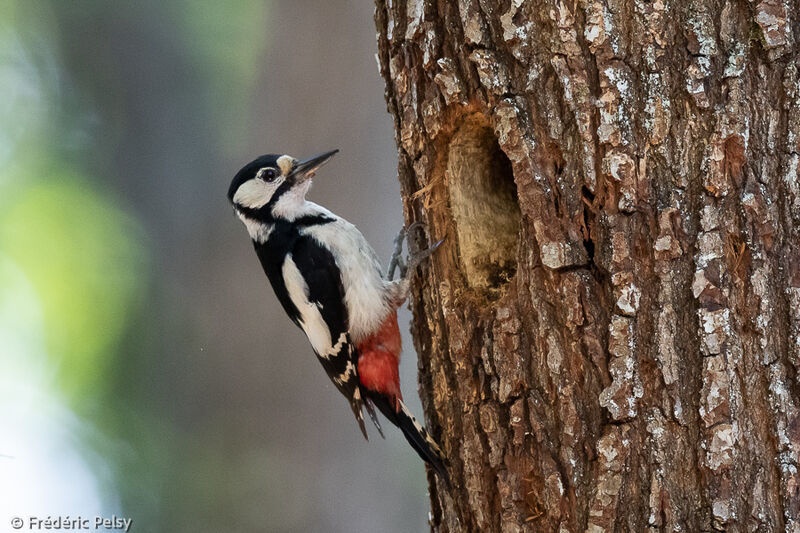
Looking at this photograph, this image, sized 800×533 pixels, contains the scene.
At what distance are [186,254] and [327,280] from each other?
5.36ft

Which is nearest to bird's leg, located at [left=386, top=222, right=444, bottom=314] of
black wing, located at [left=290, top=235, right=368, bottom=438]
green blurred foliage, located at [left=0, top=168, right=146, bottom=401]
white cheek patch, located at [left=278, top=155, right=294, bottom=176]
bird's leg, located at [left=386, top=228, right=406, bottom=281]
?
bird's leg, located at [left=386, top=228, right=406, bottom=281]

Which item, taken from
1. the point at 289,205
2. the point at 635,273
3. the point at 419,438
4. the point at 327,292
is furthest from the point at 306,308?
the point at 635,273

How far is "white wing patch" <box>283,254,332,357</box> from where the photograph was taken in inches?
130

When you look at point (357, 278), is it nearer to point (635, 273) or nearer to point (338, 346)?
point (338, 346)

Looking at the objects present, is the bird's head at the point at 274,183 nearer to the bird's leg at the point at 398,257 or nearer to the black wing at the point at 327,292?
the black wing at the point at 327,292

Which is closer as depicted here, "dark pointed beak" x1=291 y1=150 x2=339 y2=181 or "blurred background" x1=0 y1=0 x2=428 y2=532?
"dark pointed beak" x1=291 y1=150 x2=339 y2=181

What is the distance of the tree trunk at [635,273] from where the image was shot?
6.30ft

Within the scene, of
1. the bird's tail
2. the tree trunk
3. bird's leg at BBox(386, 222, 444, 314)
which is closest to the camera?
the tree trunk

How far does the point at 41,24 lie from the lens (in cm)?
524

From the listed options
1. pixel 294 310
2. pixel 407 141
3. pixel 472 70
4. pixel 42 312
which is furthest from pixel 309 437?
pixel 472 70

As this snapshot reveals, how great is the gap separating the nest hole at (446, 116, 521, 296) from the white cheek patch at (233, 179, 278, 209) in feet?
3.58

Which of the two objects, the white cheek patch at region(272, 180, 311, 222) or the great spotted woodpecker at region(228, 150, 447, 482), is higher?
the white cheek patch at region(272, 180, 311, 222)

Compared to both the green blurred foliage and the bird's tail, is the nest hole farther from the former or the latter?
the green blurred foliage

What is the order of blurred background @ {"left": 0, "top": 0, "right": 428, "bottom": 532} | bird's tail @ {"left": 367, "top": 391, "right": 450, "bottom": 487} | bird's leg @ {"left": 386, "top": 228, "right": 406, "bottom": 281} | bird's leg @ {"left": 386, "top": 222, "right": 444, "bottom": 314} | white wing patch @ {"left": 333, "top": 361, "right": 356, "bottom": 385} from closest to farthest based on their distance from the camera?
bird's tail @ {"left": 367, "top": 391, "right": 450, "bottom": 487}
bird's leg @ {"left": 386, "top": 222, "right": 444, "bottom": 314}
bird's leg @ {"left": 386, "top": 228, "right": 406, "bottom": 281}
white wing patch @ {"left": 333, "top": 361, "right": 356, "bottom": 385}
blurred background @ {"left": 0, "top": 0, "right": 428, "bottom": 532}
